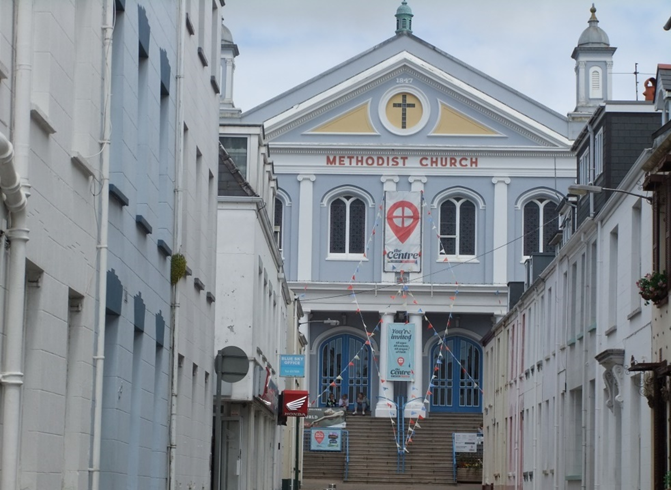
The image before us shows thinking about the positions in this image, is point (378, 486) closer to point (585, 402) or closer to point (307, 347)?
point (307, 347)

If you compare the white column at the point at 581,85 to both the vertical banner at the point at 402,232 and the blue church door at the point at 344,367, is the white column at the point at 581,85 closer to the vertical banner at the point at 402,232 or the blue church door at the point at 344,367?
the vertical banner at the point at 402,232

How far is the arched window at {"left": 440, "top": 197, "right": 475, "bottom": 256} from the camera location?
6100 cm

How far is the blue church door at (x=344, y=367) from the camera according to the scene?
6178 cm

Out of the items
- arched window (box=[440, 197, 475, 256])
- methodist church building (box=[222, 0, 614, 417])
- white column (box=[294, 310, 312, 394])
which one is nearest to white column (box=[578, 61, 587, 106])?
methodist church building (box=[222, 0, 614, 417])

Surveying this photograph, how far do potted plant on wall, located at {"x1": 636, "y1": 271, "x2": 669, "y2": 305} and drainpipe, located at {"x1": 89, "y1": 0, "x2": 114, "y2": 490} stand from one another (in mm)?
8044

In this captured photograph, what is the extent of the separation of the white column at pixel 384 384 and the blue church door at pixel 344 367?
5.71 ft

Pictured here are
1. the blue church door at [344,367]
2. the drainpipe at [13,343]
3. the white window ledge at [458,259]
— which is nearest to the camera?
the drainpipe at [13,343]

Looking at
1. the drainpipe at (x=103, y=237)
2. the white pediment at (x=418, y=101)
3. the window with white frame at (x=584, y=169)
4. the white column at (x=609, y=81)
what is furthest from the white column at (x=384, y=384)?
the drainpipe at (x=103, y=237)

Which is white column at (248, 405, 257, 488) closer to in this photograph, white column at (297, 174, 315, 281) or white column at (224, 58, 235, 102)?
white column at (297, 174, 315, 281)

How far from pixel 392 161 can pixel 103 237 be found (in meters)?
48.6

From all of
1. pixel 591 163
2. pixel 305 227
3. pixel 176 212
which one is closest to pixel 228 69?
pixel 305 227

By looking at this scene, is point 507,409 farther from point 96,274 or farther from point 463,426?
point 96,274

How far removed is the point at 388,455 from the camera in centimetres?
5291

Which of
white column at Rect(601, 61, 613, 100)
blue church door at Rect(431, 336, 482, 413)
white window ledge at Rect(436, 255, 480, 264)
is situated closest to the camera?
white window ledge at Rect(436, 255, 480, 264)
